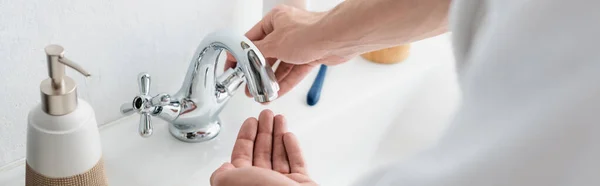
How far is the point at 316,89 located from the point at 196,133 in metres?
0.15

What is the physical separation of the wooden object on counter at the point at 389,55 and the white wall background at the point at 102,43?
0.54 ft

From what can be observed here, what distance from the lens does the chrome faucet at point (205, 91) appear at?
55 centimetres

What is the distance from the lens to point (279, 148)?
63cm

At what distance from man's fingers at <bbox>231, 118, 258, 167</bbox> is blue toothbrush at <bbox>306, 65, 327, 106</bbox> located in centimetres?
11

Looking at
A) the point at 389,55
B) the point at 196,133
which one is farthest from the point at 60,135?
the point at 389,55

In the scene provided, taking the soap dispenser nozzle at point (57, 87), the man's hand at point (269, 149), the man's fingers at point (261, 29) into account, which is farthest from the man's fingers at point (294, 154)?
the soap dispenser nozzle at point (57, 87)

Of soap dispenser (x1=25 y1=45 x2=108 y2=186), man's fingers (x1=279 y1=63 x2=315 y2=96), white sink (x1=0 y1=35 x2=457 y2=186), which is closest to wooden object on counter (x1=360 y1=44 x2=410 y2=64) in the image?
white sink (x1=0 y1=35 x2=457 y2=186)

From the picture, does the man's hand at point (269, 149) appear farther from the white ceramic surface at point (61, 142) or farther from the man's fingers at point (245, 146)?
the white ceramic surface at point (61, 142)

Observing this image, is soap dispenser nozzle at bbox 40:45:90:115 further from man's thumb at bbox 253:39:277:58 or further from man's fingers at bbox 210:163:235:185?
man's thumb at bbox 253:39:277:58

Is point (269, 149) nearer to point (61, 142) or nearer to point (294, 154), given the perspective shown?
point (294, 154)

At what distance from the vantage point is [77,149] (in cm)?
47

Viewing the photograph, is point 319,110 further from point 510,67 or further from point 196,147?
point 510,67

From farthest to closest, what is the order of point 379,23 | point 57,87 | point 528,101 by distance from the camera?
point 379,23, point 57,87, point 528,101

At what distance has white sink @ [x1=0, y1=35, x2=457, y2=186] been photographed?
644mm
